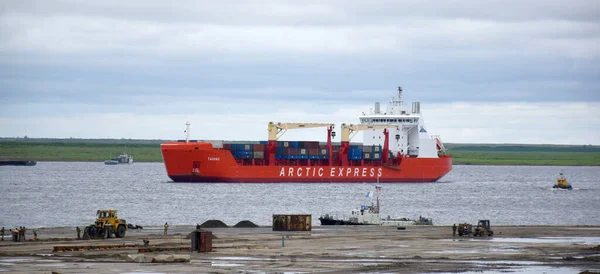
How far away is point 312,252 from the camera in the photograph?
127 ft

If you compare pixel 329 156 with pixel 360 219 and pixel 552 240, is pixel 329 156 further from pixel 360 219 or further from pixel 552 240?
pixel 552 240

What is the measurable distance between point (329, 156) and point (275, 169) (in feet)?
26.9

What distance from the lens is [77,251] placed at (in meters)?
38.2

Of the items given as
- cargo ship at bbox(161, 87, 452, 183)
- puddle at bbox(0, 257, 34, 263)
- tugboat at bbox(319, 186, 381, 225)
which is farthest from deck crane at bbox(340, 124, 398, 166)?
puddle at bbox(0, 257, 34, 263)

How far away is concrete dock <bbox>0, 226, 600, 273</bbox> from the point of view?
33.3 meters

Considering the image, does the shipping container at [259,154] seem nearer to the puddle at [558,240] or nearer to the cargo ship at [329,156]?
the cargo ship at [329,156]

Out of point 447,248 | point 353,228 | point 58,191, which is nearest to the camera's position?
point 447,248

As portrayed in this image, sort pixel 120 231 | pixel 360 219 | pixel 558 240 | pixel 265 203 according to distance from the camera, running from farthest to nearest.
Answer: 1. pixel 265 203
2. pixel 360 219
3. pixel 120 231
4. pixel 558 240

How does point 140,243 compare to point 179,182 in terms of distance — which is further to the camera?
point 179,182

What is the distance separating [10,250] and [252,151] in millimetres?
75372

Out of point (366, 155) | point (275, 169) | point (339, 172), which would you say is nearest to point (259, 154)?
point (275, 169)

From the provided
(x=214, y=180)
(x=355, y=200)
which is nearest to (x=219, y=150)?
(x=214, y=180)

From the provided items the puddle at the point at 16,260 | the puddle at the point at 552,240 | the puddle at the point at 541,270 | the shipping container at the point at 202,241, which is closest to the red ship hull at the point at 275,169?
the puddle at the point at 552,240

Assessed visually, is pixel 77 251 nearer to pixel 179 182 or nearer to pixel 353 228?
pixel 353 228
